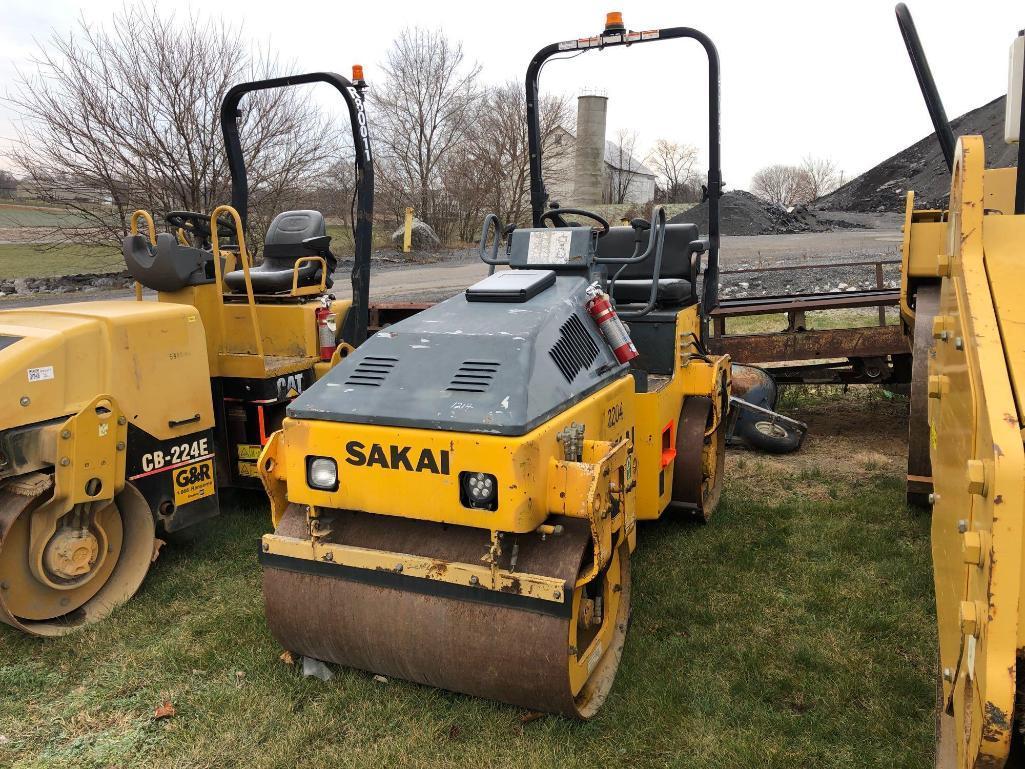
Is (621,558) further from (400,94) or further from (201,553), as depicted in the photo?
(400,94)

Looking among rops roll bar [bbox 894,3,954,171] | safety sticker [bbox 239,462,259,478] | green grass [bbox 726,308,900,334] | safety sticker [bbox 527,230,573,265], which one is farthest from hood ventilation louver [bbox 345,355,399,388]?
green grass [bbox 726,308,900,334]

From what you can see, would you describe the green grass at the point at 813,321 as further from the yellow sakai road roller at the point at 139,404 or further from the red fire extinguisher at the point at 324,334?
the yellow sakai road roller at the point at 139,404

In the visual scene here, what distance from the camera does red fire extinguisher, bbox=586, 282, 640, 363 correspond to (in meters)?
3.71

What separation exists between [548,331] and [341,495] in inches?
39.8

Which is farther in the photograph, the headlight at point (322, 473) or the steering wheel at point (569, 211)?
the steering wheel at point (569, 211)

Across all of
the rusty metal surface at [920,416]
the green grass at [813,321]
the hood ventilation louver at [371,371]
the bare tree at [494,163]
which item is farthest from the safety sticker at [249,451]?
the bare tree at [494,163]

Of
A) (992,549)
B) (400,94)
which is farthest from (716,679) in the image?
(400,94)

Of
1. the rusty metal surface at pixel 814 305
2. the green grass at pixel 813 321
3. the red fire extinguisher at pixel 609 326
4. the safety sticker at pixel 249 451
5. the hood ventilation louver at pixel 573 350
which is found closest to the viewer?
the hood ventilation louver at pixel 573 350

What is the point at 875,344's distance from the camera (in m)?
6.80

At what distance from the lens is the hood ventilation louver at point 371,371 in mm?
3160

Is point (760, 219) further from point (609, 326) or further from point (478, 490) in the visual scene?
point (478, 490)

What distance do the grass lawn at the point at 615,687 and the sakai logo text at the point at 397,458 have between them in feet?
3.14

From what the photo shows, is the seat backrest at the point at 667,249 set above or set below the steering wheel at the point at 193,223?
below

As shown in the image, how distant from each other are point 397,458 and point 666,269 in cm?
309
